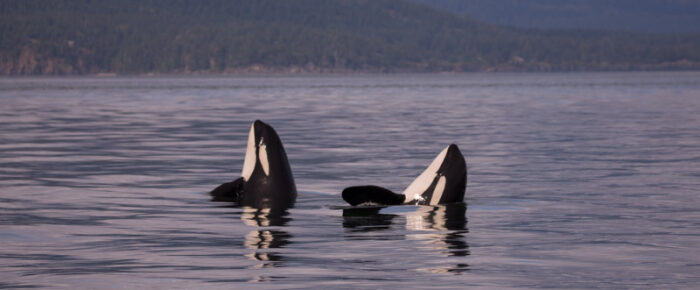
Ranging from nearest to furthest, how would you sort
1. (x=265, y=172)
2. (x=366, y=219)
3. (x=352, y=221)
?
(x=352, y=221), (x=366, y=219), (x=265, y=172)

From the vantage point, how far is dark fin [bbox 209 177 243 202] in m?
18.1

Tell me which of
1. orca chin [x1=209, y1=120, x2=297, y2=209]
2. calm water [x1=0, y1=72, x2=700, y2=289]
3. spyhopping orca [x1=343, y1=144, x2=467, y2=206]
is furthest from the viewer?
orca chin [x1=209, y1=120, x2=297, y2=209]

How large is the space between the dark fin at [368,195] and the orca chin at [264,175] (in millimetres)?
1509

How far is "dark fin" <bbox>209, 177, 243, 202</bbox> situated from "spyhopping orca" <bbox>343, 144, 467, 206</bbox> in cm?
224

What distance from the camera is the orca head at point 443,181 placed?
16.6m

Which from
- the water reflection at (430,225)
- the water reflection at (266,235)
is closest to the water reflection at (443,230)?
the water reflection at (430,225)

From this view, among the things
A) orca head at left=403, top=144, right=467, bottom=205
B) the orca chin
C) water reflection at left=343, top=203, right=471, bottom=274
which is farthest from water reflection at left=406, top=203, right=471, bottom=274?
the orca chin

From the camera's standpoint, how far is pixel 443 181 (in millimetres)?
17062

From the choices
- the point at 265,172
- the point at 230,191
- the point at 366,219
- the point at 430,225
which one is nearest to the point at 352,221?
the point at 366,219

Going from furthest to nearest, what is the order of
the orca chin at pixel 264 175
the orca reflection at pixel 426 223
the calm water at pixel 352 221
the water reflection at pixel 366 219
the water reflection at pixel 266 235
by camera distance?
the orca chin at pixel 264 175
the water reflection at pixel 366 219
the orca reflection at pixel 426 223
the water reflection at pixel 266 235
the calm water at pixel 352 221

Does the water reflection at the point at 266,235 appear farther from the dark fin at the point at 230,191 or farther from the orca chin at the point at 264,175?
the dark fin at the point at 230,191

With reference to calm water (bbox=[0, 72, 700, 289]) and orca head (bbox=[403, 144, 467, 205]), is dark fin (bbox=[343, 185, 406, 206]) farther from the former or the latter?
orca head (bbox=[403, 144, 467, 205])

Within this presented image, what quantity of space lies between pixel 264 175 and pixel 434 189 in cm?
265

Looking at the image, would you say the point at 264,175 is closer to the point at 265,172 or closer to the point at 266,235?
the point at 265,172
